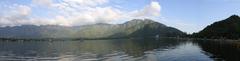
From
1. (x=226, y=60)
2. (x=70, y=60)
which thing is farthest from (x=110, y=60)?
(x=226, y=60)

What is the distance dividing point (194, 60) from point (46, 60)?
146 feet

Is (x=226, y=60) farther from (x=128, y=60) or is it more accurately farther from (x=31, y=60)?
(x=31, y=60)

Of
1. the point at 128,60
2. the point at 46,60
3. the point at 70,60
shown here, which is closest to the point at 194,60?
the point at 128,60

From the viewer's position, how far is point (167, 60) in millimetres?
105125

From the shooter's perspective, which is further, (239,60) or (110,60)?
(110,60)

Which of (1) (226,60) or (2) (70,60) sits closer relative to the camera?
(1) (226,60)

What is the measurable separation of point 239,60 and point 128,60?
102 feet

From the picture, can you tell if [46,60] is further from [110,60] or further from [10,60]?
[110,60]

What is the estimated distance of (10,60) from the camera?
10931 centimetres

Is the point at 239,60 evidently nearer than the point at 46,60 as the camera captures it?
Yes

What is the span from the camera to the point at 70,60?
109000 millimetres

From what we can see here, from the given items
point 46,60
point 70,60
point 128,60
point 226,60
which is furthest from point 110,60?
point 226,60

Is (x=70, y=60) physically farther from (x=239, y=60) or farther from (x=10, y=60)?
(x=239, y=60)

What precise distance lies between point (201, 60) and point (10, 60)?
58053 millimetres
